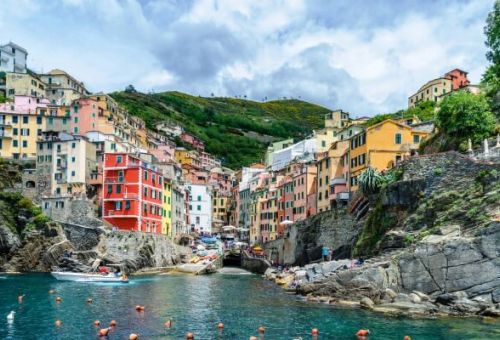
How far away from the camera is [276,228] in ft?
387

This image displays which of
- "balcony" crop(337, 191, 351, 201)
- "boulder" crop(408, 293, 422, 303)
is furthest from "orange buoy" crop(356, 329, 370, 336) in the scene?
"balcony" crop(337, 191, 351, 201)

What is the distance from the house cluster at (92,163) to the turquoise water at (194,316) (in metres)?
29.5

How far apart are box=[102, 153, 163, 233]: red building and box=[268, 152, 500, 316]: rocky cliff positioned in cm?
4083

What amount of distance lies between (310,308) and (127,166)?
5820 centimetres

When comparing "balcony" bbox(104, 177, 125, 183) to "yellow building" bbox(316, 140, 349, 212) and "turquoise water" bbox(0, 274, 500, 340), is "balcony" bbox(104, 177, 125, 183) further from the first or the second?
"yellow building" bbox(316, 140, 349, 212)

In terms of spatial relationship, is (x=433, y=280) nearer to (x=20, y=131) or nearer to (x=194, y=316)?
(x=194, y=316)

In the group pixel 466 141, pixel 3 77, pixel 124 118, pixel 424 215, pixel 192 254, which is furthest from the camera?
pixel 3 77

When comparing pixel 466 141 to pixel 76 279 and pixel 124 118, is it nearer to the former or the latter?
pixel 76 279

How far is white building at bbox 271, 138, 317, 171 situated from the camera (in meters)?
133

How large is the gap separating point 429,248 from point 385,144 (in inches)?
1249

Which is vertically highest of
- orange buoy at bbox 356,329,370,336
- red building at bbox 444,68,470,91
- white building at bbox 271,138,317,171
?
red building at bbox 444,68,470,91

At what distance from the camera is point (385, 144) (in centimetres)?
7888

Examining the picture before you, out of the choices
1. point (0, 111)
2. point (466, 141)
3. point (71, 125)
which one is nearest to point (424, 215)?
point (466, 141)

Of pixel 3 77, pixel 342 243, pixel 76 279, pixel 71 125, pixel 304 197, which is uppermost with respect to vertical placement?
pixel 3 77
